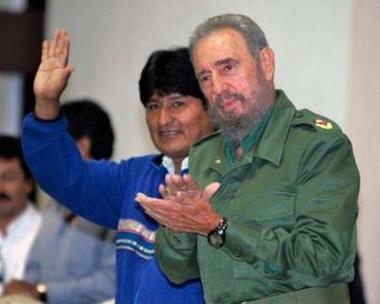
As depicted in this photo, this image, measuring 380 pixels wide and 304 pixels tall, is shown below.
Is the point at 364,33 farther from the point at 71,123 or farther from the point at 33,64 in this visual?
the point at 33,64

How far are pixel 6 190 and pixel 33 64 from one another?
1.74m

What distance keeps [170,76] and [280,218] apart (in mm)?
738

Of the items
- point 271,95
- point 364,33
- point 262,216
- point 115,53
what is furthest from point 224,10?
point 262,216

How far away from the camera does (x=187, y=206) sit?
2.07 meters

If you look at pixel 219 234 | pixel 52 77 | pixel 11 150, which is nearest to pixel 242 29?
Answer: pixel 219 234

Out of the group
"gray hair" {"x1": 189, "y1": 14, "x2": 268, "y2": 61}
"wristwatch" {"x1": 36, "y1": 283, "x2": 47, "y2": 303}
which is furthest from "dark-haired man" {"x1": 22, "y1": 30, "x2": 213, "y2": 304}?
"wristwatch" {"x1": 36, "y1": 283, "x2": 47, "y2": 303}

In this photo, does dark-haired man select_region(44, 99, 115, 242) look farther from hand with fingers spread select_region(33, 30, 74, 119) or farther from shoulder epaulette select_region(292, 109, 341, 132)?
shoulder epaulette select_region(292, 109, 341, 132)

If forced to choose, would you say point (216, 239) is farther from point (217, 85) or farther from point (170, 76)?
point (170, 76)

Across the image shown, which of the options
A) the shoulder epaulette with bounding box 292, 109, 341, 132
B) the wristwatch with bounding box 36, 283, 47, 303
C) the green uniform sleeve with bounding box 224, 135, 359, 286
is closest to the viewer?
the green uniform sleeve with bounding box 224, 135, 359, 286

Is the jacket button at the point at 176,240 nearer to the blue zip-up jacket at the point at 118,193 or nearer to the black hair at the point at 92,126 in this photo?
the blue zip-up jacket at the point at 118,193

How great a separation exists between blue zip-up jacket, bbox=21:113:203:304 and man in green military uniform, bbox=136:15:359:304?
270 mm

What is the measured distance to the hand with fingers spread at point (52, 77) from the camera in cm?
276

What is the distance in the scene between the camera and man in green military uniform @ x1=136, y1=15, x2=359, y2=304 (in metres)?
2.07

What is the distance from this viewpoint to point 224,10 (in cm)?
368
